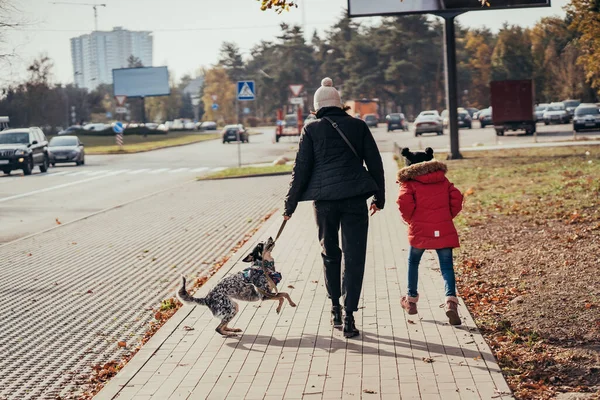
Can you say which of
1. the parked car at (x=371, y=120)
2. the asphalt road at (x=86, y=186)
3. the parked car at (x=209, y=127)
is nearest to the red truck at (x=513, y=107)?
the asphalt road at (x=86, y=186)

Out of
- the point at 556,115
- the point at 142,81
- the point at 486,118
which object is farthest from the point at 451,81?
the point at 142,81

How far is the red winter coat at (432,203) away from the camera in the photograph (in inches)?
280

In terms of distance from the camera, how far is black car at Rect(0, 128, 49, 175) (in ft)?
116

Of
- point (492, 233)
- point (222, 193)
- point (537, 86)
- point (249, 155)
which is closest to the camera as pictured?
point (492, 233)

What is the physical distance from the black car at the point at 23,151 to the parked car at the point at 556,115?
35.2 meters

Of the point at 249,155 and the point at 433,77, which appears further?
the point at 433,77

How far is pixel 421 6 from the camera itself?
24391mm

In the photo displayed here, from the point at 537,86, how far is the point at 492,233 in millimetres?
88821

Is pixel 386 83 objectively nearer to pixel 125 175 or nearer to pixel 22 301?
pixel 125 175

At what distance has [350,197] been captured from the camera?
22.3 ft

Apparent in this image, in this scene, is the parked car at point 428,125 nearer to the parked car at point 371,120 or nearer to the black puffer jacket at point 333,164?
the parked car at point 371,120

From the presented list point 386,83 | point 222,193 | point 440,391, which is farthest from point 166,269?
point 386,83

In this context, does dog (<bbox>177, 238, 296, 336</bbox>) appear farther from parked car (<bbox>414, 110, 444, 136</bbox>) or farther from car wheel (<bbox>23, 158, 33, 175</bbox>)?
parked car (<bbox>414, 110, 444, 136</bbox>)

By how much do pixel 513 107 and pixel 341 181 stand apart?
42.5 m
